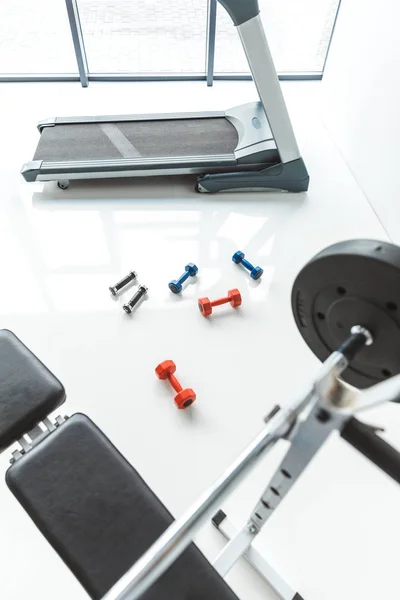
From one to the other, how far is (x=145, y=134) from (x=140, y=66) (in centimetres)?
122

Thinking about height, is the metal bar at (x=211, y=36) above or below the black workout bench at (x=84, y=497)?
above

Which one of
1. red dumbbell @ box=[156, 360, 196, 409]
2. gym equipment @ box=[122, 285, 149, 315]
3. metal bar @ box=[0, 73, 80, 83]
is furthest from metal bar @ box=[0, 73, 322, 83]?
red dumbbell @ box=[156, 360, 196, 409]

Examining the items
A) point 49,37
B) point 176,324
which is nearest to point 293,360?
point 176,324

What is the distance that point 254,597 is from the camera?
108 centimetres

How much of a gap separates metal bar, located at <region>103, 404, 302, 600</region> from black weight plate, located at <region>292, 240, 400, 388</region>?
0.48 ft

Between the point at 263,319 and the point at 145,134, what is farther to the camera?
the point at 145,134

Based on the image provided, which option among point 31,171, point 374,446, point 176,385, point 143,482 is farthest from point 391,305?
point 31,171

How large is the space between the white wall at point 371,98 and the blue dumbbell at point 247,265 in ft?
2.17

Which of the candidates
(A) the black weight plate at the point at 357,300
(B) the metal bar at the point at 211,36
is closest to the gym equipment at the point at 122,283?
(A) the black weight plate at the point at 357,300

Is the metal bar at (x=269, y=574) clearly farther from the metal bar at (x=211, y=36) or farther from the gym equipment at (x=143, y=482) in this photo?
the metal bar at (x=211, y=36)

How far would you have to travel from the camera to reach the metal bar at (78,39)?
264cm

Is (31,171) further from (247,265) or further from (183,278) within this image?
(247,265)

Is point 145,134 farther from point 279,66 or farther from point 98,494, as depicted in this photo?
point 98,494

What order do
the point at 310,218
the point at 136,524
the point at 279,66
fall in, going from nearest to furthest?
the point at 136,524 → the point at 310,218 → the point at 279,66
